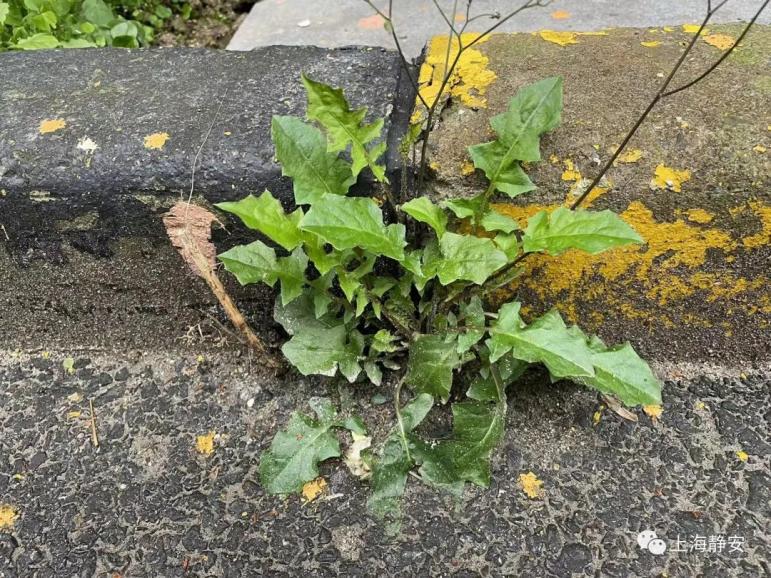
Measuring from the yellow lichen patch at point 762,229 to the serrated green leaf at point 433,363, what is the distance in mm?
573

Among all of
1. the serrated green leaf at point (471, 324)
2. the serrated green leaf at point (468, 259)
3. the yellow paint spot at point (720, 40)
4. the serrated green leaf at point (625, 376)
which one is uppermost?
the yellow paint spot at point (720, 40)

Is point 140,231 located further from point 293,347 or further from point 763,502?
point 763,502

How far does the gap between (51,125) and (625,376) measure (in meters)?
1.19

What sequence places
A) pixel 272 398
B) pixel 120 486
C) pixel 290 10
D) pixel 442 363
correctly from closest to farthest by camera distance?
pixel 442 363
pixel 120 486
pixel 272 398
pixel 290 10

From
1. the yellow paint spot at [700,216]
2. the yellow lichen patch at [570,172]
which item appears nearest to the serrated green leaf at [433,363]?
the yellow lichen patch at [570,172]

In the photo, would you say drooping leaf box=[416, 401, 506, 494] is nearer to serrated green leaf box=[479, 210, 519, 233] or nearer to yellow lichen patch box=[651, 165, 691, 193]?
serrated green leaf box=[479, 210, 519, 233]

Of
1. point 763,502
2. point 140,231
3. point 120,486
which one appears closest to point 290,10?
point 140,231

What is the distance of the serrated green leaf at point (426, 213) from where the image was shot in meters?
1.12

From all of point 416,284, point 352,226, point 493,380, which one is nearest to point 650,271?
point 493,380

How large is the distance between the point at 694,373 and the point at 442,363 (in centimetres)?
57

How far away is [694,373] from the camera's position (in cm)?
139

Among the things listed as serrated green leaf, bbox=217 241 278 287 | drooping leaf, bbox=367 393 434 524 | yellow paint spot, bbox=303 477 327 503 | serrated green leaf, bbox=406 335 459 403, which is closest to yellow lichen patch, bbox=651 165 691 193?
serrated green leaf, bbox=406 335 459 403

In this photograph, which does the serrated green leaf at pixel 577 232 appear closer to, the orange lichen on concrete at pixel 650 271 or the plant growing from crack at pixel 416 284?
the plant growing from crack at pixel 416 284

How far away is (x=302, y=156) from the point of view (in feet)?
3.87
